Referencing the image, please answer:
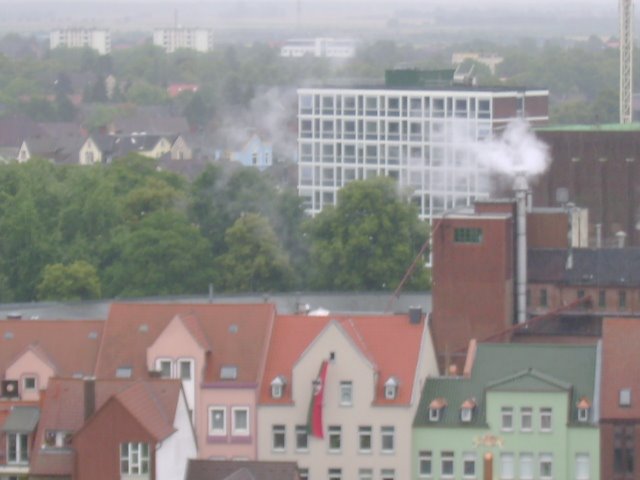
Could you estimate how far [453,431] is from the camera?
226 ft

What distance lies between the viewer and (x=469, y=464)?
6869 cm

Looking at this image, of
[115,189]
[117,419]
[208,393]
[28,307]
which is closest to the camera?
[117,419]

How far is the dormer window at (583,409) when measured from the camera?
6825 centimetres

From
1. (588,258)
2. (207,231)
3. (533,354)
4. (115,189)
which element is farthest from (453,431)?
(115,189)

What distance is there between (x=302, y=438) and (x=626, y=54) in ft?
319

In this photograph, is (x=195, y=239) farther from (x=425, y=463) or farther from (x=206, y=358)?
(x=425, y=463)

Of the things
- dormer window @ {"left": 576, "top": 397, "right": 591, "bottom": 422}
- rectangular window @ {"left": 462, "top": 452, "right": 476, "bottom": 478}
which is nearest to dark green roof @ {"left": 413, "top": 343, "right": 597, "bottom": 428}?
dormer window @ {"left": 576, "top": 397, "right": 591, "bottom": 422}

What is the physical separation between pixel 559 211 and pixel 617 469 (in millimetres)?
17958

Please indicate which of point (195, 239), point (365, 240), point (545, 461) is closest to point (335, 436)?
point (545, 461)

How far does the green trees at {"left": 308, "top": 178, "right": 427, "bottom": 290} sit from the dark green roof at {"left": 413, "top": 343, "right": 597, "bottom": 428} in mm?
40042

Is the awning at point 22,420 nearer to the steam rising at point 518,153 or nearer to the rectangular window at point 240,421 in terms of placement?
the rectangular window at point 240,421

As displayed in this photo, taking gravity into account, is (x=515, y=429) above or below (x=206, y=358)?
below

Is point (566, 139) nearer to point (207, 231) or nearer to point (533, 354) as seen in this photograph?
point (207, 231)

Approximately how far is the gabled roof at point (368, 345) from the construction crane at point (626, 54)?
90.4 metres
